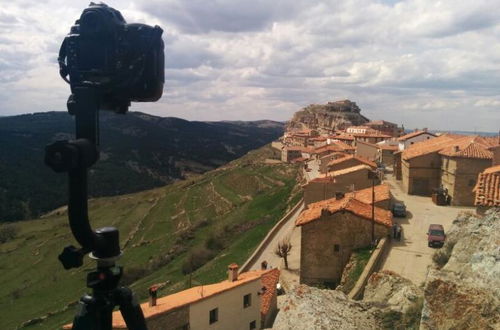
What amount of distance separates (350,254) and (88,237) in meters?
19.8

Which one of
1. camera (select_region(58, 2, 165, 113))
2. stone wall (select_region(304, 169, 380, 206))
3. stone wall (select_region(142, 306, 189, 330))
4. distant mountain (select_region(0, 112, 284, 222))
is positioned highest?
camera (select_region(58, 2, 165, 113))

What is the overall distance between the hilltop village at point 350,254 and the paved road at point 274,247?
0.38ft

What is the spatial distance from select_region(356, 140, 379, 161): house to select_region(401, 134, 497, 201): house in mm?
19158

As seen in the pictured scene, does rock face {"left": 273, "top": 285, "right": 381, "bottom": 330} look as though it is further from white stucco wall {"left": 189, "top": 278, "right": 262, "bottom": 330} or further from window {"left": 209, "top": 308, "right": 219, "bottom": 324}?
window {"left": 209, "top": 308, "right": 219, "bottom": 324}

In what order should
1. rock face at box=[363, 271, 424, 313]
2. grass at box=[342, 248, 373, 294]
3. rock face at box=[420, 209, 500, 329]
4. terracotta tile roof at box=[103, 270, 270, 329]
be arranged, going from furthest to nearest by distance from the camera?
grass at box=[342, 248, 373, 294]
terracotta tile roof at box=[103, 270, 270, 329]
rock face at box=[363, 271, 424, 313]
rock face at box=[420, 209, 500, 329]

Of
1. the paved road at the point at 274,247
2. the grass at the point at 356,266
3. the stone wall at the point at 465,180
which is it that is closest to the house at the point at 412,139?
the paved road at the point at 274,247

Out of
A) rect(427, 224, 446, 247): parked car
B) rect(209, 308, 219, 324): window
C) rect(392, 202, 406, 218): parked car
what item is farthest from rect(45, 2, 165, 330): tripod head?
rect(392, 202, 406, 218): parked car

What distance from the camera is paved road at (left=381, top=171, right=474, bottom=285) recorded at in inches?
722

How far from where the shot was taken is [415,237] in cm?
2317

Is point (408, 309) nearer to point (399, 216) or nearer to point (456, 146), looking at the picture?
point (399, 216)

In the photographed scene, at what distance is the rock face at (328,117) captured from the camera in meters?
136

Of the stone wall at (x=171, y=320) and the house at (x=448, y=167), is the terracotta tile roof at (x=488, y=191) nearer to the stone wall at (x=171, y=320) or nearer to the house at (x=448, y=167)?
the stone wall at (x=171, y=320)

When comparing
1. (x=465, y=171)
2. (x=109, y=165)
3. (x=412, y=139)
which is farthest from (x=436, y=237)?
(x=109, y=165)

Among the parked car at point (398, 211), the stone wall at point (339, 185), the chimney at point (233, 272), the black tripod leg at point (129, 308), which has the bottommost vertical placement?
the chimney at point (233, 272)
